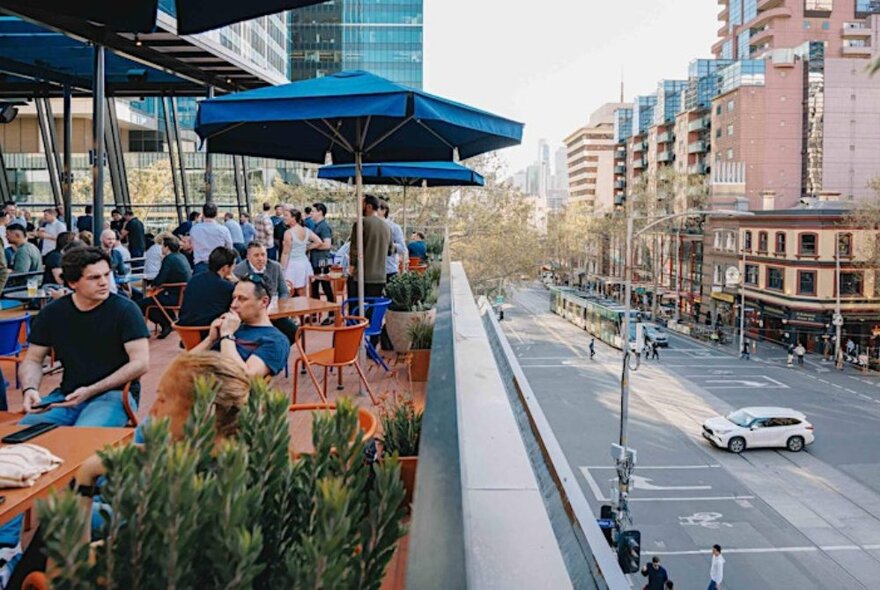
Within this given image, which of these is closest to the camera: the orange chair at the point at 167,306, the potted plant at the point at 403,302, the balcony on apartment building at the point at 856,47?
the potted plant at the point at 403,302

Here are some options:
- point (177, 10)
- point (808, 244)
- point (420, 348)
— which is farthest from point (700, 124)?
point (177, 10)

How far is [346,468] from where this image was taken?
1419mm

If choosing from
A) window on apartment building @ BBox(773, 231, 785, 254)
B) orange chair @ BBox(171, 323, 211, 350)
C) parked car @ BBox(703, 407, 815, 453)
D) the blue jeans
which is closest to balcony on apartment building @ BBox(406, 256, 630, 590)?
the blue jeans

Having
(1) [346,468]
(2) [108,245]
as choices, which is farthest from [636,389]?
(1) [346,468]

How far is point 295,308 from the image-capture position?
6.60 meters

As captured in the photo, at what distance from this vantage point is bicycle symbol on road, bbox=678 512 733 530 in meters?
23.2

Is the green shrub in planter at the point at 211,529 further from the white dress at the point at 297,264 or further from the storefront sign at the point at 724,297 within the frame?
the storefront sign at the point at 724,297

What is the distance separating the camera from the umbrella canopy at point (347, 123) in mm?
5574

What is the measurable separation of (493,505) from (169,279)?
7.93 meters

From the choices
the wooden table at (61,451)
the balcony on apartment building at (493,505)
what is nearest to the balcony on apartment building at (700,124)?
the wooden table at (61,451)

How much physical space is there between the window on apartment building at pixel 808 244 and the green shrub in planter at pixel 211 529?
172ft

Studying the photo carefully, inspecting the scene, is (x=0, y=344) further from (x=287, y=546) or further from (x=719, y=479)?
(x=719, y=479)

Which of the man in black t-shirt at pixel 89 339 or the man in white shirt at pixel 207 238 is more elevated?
the man in white shirt at pixel 207 238

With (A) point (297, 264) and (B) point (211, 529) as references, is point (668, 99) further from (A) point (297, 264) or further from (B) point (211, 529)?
(B) point (211, 529)
